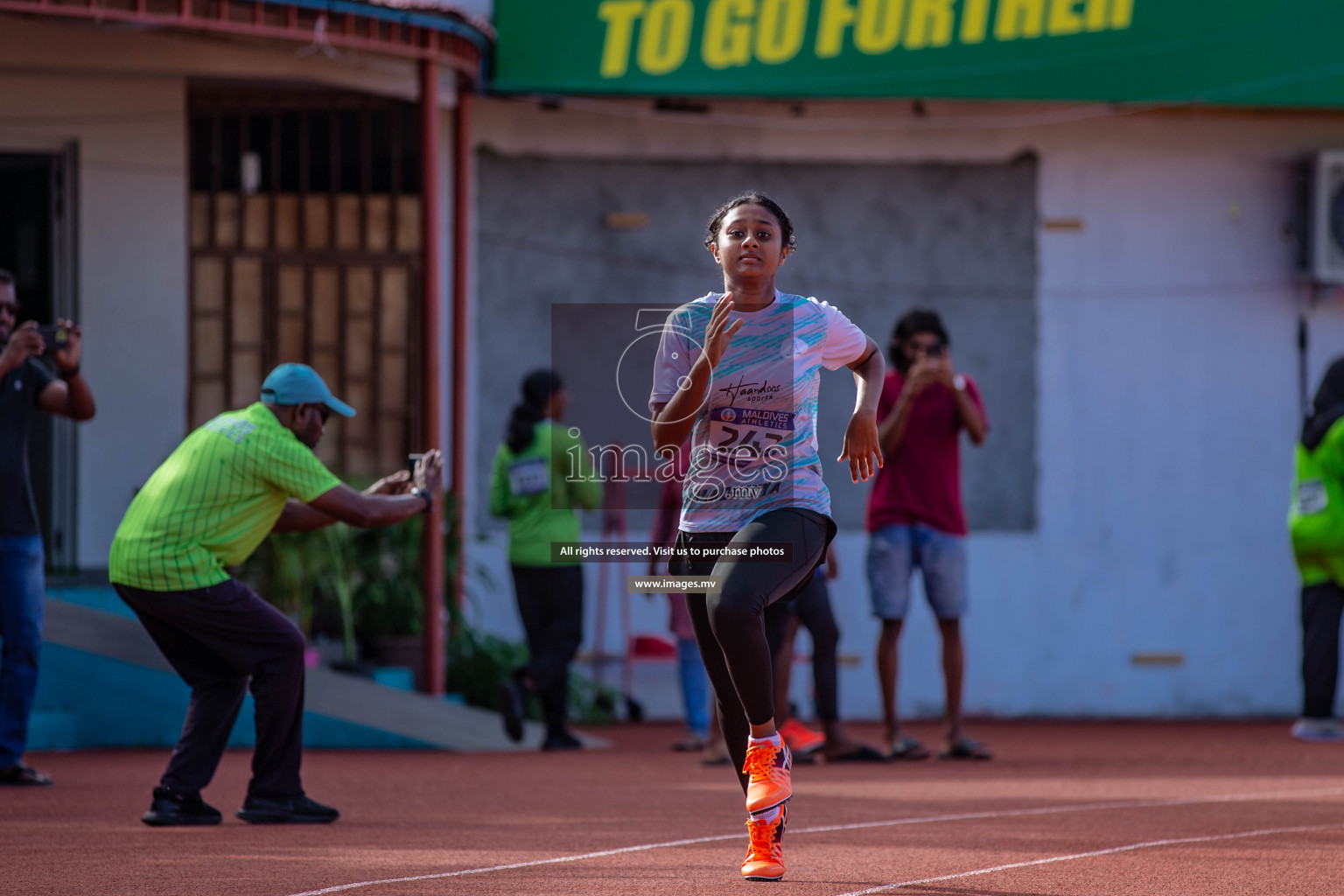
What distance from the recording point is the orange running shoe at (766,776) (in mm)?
4949

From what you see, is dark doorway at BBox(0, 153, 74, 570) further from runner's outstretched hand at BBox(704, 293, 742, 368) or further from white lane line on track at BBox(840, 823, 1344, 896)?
white lane line on track at BBox(840, 823, 1344, 896)

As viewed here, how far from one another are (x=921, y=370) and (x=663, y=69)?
14.2ft

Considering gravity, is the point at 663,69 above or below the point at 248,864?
above

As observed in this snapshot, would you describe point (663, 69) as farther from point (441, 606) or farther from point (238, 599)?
point (238, 599)

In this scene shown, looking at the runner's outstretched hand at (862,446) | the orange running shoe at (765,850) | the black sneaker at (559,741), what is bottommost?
the black sneaker at (559,741)

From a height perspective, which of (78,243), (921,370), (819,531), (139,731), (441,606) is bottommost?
(139,731)

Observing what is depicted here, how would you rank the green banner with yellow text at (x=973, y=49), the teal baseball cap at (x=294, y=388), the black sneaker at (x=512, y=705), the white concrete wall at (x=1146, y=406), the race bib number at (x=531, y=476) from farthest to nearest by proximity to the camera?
the white concrete wall at (x=1146, y=406) → the green banner with yellow text at (x=973, y=49) → the race bib number at (x=531, y=476) → the black sneaker at (x=512, y=705) → the teal baseball cap at (x=294, y=388)

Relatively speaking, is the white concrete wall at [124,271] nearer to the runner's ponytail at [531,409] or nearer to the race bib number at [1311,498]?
the runner's ponytail at [531,409]

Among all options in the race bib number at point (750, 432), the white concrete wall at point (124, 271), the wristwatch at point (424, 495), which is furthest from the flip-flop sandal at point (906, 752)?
the white concrete wall at point (124, 271)

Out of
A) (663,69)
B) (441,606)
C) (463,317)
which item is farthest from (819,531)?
(663,69)

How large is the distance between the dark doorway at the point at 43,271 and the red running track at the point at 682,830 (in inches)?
107

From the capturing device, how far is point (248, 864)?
5.40 meters

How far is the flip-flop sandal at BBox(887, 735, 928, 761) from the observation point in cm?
903

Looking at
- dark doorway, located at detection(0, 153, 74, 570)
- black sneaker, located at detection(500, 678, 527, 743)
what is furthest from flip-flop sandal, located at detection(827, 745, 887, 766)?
dark doorway, located at detection(0, 153, 74, 570)
